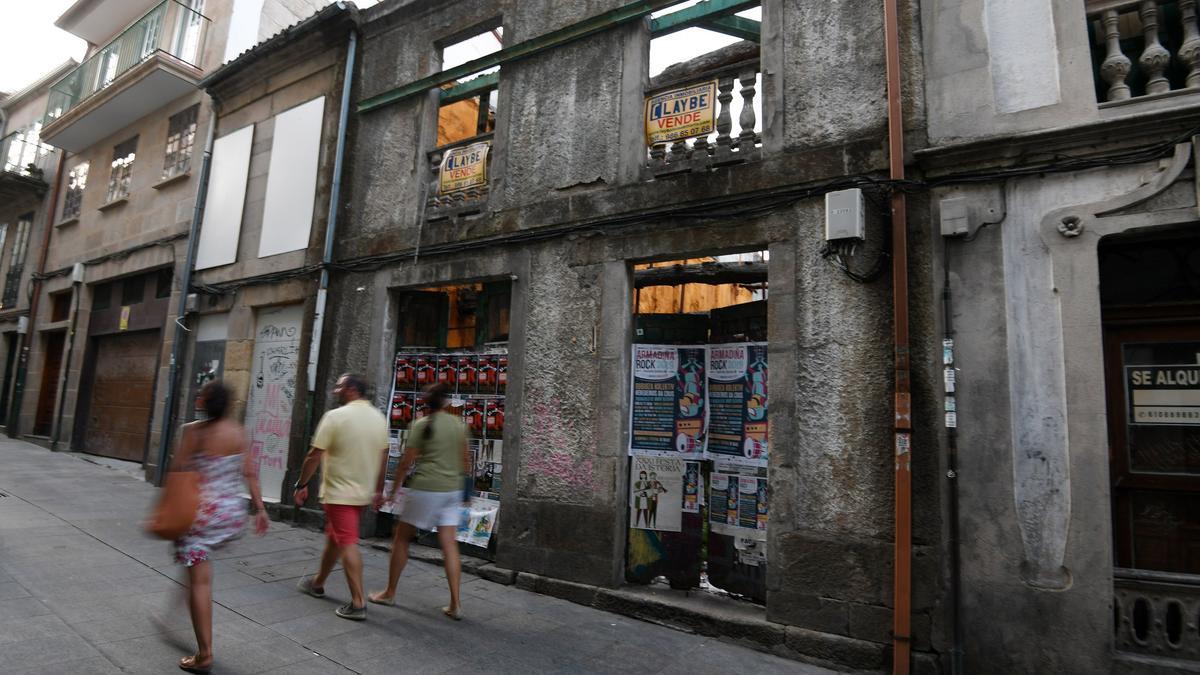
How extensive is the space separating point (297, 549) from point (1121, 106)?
7.86 meters

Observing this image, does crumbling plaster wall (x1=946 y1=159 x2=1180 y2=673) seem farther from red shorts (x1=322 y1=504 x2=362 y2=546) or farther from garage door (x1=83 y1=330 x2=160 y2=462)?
garage door (x1=83 y1=330 x2=160 y2=462)

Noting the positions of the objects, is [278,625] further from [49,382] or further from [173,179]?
[49,382]

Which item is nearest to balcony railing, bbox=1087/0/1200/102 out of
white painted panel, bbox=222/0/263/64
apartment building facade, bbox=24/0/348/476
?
apartment building facade, bbox=24/0/348/476

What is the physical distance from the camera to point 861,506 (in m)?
4.44

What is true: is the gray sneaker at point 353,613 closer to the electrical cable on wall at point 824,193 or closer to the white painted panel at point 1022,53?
the electrical cable on wall at point 824,193

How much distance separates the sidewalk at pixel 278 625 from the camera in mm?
3717

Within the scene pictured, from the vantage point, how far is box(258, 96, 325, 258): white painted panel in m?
8.96

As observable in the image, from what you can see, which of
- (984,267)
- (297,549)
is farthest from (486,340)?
(984,267)

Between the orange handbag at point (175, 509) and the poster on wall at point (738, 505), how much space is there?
3.87 metres

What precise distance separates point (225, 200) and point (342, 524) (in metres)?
7.74

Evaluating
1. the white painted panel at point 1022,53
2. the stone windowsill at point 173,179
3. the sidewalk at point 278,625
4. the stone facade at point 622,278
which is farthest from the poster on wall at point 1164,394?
the stone windowsill at point 173,179

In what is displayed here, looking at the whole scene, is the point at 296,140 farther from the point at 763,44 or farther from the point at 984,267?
the point at 984,267

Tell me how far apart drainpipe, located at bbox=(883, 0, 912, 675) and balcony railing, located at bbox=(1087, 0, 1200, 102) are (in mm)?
1258

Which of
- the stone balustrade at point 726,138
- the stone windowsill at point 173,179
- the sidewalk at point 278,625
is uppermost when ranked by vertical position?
the stone windowsill at point 173,179
